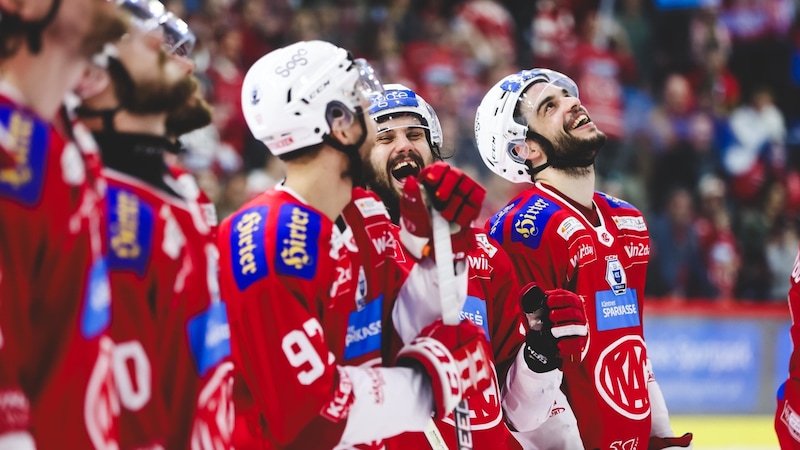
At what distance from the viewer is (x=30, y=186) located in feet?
6.81

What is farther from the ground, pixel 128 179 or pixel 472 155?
pixel 128 179

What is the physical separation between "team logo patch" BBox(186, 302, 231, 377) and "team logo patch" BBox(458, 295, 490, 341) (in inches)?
59.0

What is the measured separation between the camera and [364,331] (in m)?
3.31

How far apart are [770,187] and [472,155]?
4293 millimetres

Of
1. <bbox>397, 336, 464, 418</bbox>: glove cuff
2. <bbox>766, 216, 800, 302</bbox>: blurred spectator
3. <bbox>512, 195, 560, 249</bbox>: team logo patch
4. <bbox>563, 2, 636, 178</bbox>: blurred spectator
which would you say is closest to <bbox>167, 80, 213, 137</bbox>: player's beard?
<bbox>397, 336, 464, 418</bbox>: glove cuff

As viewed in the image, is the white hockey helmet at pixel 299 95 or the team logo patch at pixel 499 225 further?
the team logo patch at pixel 499 225

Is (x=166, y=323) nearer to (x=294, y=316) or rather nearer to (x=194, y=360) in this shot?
(x=194, y=360)

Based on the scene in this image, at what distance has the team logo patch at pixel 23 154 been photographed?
203 centimetres

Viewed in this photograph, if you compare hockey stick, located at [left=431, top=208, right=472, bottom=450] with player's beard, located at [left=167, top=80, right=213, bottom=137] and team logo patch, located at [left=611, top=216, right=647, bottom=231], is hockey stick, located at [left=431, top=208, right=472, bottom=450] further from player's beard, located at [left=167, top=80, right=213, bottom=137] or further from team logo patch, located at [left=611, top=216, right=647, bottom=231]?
team logo patch, located at [left=611, top=216, right=647, bottom=231]

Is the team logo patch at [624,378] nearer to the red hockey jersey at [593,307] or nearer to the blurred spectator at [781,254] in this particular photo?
the red hockey jersey at [593,307]

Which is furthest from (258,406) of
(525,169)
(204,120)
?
(525,169)

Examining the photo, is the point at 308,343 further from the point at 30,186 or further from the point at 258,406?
the point at 30,186

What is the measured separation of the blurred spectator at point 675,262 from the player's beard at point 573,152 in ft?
25.0

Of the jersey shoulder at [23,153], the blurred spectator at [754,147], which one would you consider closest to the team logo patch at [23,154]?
the jersey shoulder at [23,153]
